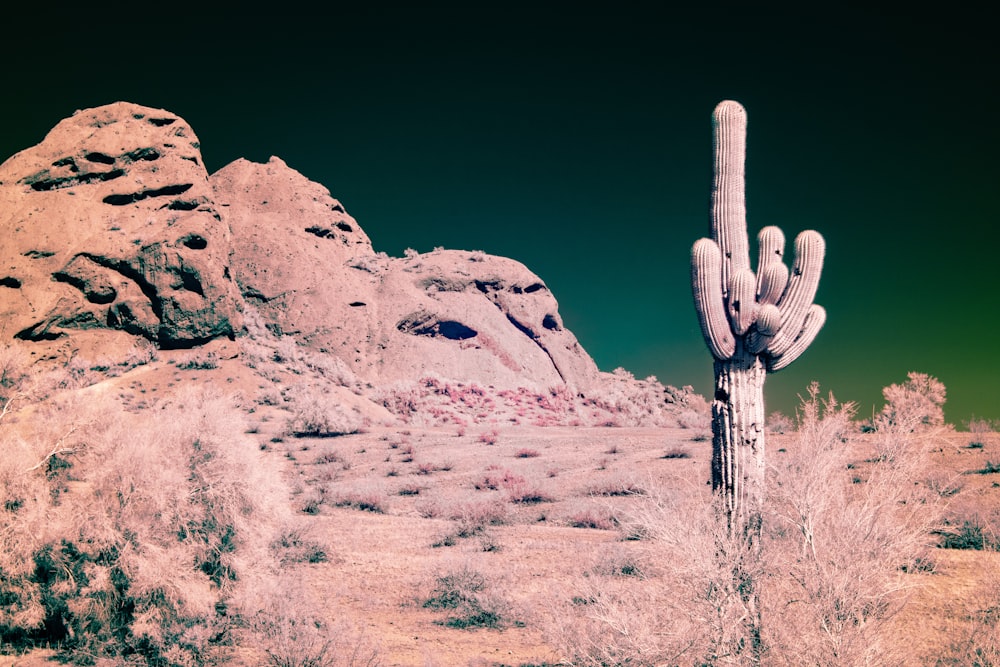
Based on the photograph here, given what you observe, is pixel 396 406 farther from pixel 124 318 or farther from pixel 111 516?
pixel 111 516

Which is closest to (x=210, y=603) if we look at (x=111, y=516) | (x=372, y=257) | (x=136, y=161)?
(x=111, y=516)

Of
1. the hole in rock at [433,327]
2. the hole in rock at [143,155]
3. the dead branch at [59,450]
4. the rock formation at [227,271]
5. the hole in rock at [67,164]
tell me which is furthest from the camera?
the hole in rock at [433,327]

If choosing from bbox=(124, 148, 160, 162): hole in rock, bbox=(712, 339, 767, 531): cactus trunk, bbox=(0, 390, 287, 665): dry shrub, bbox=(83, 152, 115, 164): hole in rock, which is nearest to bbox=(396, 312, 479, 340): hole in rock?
bbox=(124, 148, 160, 162): hole in rock

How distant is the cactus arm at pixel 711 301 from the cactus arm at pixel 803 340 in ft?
2.01

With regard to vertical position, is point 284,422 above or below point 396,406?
below

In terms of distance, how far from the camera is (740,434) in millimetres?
6973

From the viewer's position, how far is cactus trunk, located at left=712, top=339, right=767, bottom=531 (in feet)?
22.3

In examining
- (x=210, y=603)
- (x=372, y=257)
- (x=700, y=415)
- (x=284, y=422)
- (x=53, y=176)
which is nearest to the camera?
(x=210, y=603)

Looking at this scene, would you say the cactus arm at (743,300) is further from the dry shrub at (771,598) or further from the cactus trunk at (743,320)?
the dry shrub at (771,598)

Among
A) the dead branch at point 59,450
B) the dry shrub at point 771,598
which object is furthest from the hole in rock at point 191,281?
the dry shrub at point 771,598

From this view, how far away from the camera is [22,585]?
5.69 metres

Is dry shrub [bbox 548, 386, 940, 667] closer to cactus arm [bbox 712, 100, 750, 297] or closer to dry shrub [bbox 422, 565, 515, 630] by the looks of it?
dry shrub [bbox 422, 565, 515, 630]

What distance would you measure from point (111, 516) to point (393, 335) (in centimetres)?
2686

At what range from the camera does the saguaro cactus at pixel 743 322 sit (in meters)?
6.93
